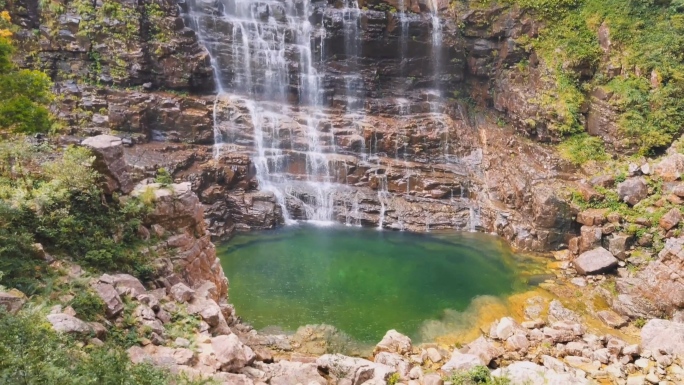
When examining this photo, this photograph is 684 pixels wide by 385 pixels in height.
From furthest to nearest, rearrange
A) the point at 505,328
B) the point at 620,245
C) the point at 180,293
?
1. the point at 620,245
2. the point at 505,328
3. the point at 180,293

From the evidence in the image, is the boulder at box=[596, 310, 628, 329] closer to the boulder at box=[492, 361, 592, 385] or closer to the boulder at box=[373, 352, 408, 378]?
the boulder at box=[492, 361, 592, 385]

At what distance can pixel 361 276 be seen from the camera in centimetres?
2123

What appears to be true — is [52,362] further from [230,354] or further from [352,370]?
[352,370]

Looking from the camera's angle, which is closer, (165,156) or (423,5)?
(165,156)

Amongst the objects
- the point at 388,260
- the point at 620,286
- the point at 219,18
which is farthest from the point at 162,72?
the point at 620,286

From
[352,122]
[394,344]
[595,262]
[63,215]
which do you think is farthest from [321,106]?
[63,215]

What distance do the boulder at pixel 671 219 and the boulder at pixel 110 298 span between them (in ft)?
71.7

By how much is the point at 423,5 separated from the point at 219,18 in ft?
46.1

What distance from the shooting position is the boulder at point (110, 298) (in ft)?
31.0

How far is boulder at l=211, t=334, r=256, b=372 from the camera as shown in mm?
9508

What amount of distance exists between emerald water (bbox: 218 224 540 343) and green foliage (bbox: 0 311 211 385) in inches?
393

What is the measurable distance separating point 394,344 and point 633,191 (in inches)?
593

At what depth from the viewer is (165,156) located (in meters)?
25.4

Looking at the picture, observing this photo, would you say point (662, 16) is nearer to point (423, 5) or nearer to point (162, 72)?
point (423, 5)
